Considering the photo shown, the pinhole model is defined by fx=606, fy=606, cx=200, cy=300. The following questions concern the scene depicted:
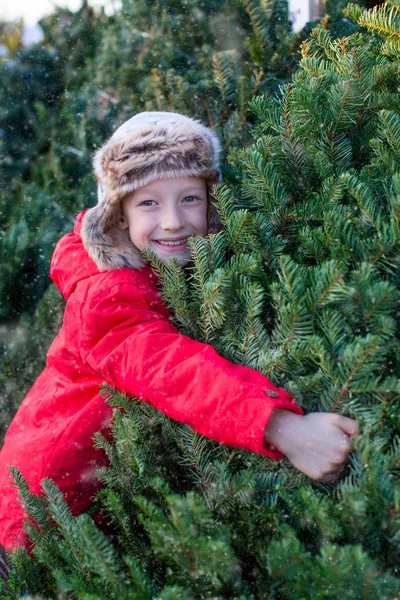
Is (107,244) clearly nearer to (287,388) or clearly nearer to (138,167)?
(138,167)

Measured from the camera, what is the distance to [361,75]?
188 centimetres

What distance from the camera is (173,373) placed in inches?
63.1

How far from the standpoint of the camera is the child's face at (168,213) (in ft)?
7.27

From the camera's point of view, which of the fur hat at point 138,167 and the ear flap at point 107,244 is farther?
the fur hat at point 138,167

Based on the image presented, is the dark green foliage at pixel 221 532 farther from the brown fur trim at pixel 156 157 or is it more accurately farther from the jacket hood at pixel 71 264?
the brown fur trim at pixel 156 157

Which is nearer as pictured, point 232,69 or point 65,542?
point 65,542

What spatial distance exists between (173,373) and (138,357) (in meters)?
0.14

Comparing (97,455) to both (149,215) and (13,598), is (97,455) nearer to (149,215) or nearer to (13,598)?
(13,598)

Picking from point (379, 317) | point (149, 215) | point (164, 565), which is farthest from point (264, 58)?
point (164, 565)

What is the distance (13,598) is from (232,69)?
9.21 feet

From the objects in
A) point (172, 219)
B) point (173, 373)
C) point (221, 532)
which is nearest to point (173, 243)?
point (172, 219)

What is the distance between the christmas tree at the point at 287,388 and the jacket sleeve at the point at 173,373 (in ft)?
0.18

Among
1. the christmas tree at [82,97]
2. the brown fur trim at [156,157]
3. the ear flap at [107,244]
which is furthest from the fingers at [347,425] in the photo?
the christmas tree at [82,97]

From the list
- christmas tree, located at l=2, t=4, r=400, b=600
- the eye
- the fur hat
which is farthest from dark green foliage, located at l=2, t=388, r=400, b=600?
the eye
